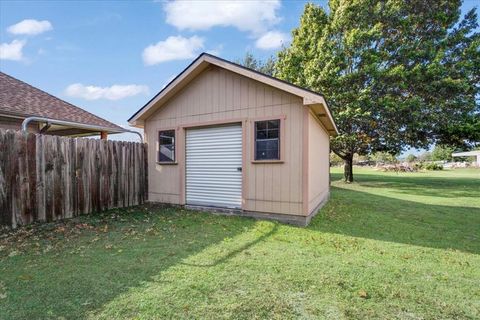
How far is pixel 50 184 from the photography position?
5.94 metres

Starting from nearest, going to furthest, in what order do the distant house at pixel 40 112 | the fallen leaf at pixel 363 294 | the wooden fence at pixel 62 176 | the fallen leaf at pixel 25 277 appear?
the fallen leaf at pixel 363 294
the fallen leaf at pixel 25 277
the wooden fence at pixel 62 176
the distant house at pixel 40 112

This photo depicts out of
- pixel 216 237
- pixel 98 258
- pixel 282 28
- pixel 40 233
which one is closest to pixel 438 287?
pixel 216 237

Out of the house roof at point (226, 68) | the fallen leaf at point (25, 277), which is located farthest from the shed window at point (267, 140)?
the fallen leaf at point (25, 277)

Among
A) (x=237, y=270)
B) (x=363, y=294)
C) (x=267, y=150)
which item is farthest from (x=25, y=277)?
(x=267, y=150)

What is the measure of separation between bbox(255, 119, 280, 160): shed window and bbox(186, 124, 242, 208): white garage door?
517mm

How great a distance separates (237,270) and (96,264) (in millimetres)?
1903

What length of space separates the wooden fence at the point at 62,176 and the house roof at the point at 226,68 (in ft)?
3.81

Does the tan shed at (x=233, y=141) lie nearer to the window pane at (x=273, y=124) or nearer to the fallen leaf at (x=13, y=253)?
the window pane at (x=273, y=124)

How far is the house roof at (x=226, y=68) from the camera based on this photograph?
588cm

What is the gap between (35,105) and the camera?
8.89m

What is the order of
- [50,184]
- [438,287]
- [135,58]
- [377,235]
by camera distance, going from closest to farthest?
[438,287] < [377,235] < [50,184] < [135,58]

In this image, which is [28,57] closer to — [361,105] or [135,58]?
[135,58]

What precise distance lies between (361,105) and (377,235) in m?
10.9

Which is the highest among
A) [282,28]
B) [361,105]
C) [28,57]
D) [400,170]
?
Result: [282,28]
